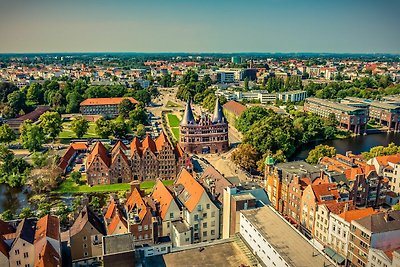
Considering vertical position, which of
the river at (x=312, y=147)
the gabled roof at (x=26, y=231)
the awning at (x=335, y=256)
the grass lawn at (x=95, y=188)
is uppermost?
the gabled roof at (x=26, y=231)

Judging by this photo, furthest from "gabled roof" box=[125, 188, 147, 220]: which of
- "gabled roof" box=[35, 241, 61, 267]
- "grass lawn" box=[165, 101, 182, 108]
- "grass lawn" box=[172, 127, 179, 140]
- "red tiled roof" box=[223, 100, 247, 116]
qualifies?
"grass lawn" box=[165, 101, 182, 108]

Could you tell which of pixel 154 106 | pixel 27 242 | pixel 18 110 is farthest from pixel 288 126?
pixel 18 110

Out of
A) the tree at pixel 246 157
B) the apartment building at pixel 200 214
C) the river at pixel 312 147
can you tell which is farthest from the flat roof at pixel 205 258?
the tree at pixel 246 157

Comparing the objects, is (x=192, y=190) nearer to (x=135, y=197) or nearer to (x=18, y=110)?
(x=135, y=197)

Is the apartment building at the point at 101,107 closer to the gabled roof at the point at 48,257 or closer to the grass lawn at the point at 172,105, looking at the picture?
the grass lawn at the point at 172,105

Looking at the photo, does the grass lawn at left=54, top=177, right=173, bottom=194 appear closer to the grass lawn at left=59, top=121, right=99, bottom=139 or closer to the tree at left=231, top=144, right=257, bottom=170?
the tree at left=231, top=144, right=257, bottom=170

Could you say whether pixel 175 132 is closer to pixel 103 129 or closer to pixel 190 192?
pixel 103 129
